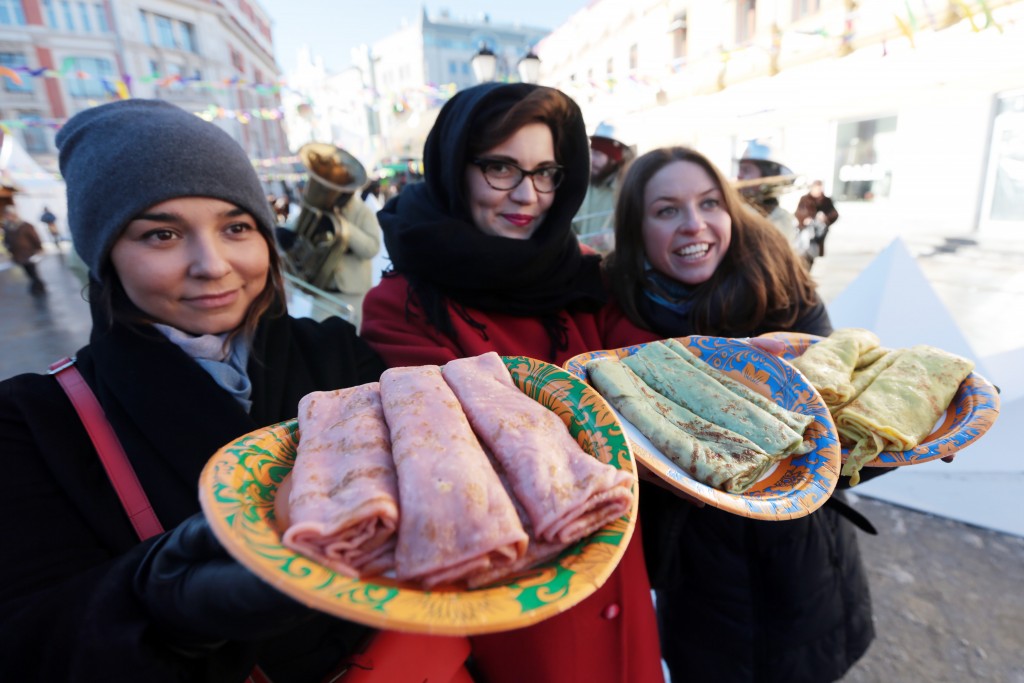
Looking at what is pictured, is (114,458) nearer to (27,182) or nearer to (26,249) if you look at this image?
(26,249)

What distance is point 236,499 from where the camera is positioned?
711mm

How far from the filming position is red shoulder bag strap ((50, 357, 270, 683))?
41.1 inches

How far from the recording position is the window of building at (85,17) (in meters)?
29.4

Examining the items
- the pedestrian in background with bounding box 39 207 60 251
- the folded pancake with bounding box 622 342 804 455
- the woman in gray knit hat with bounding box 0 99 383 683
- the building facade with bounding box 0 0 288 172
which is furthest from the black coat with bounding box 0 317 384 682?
the building facade with bounding box 0 0 288 172

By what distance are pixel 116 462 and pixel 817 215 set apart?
9019mm

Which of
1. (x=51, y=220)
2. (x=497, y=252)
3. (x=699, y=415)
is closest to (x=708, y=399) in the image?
(x=699, y=415)

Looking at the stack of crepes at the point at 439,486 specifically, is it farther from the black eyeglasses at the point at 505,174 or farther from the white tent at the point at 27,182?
the white tent at the point at 27,182

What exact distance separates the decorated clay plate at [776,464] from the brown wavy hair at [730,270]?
1.06ft

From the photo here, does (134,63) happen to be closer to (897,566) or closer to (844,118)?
(844,118)

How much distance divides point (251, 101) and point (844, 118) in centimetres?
4090

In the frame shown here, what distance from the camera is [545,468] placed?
0.79 m

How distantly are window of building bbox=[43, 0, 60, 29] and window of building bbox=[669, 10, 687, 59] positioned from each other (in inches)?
1370

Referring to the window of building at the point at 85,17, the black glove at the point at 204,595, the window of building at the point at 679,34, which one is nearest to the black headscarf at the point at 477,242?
the black glove at the point at 204,595

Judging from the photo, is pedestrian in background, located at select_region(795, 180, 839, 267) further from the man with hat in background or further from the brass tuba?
the brass tuba
